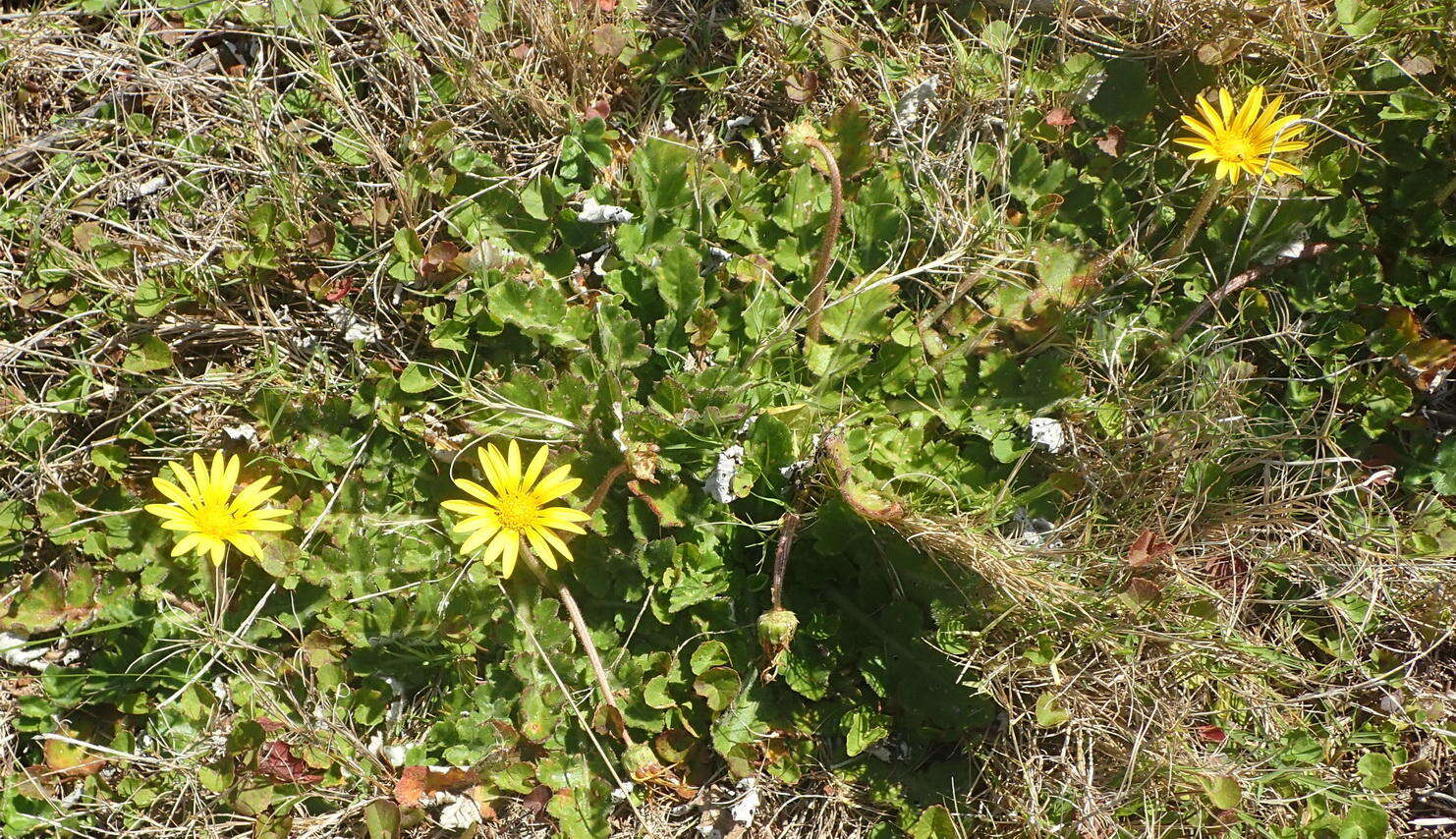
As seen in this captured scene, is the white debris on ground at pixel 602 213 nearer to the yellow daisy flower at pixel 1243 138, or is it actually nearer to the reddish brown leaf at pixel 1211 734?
the yellow daisy flower at pixel 1243 138

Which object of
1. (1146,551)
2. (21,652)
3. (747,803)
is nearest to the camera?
(1146,551)

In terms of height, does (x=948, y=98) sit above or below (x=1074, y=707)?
above

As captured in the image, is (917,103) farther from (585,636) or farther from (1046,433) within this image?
(585,636)

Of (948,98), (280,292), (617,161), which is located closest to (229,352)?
(280,292)

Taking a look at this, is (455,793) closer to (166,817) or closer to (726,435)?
(166,817)

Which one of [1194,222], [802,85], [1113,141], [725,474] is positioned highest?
[802,85]

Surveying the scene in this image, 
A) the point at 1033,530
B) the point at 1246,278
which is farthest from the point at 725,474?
the point at 1246,278

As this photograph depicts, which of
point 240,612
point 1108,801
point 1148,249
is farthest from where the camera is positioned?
point 1148,249
